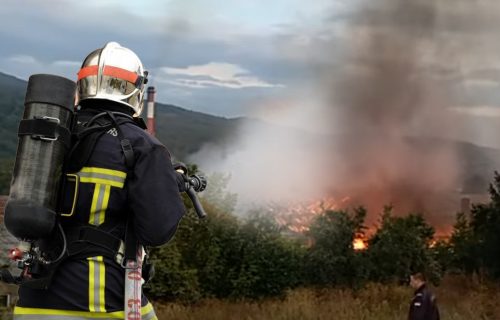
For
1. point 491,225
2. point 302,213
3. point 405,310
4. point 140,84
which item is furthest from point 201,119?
point 140,84

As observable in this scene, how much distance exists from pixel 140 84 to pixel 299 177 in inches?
755

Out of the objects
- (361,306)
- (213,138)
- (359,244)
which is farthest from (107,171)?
(213,138)

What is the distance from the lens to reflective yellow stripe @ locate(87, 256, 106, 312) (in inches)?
111

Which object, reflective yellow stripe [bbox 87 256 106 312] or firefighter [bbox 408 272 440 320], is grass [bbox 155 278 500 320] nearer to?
firefighter [bbox 408 272 440 320]

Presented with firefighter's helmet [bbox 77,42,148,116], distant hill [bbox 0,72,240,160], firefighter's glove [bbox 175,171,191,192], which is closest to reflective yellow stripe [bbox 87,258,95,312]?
firefighter's glove [bbox 175,171,191,192]

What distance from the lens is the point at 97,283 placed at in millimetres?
2826

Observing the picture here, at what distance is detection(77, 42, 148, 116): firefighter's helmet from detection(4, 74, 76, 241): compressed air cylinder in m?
0.19

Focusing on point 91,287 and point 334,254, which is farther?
point 334,254

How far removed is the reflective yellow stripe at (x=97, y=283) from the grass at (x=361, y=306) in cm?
587

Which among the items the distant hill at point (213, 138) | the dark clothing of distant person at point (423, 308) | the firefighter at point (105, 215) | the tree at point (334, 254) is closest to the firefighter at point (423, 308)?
the dark clothing of distant person at point (423, 308)

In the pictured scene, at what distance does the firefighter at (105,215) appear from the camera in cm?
281

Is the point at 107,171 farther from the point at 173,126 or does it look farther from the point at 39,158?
the point at 173,126

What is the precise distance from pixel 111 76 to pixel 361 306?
Answer: 288 inches

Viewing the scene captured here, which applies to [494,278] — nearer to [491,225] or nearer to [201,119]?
[491,225]
